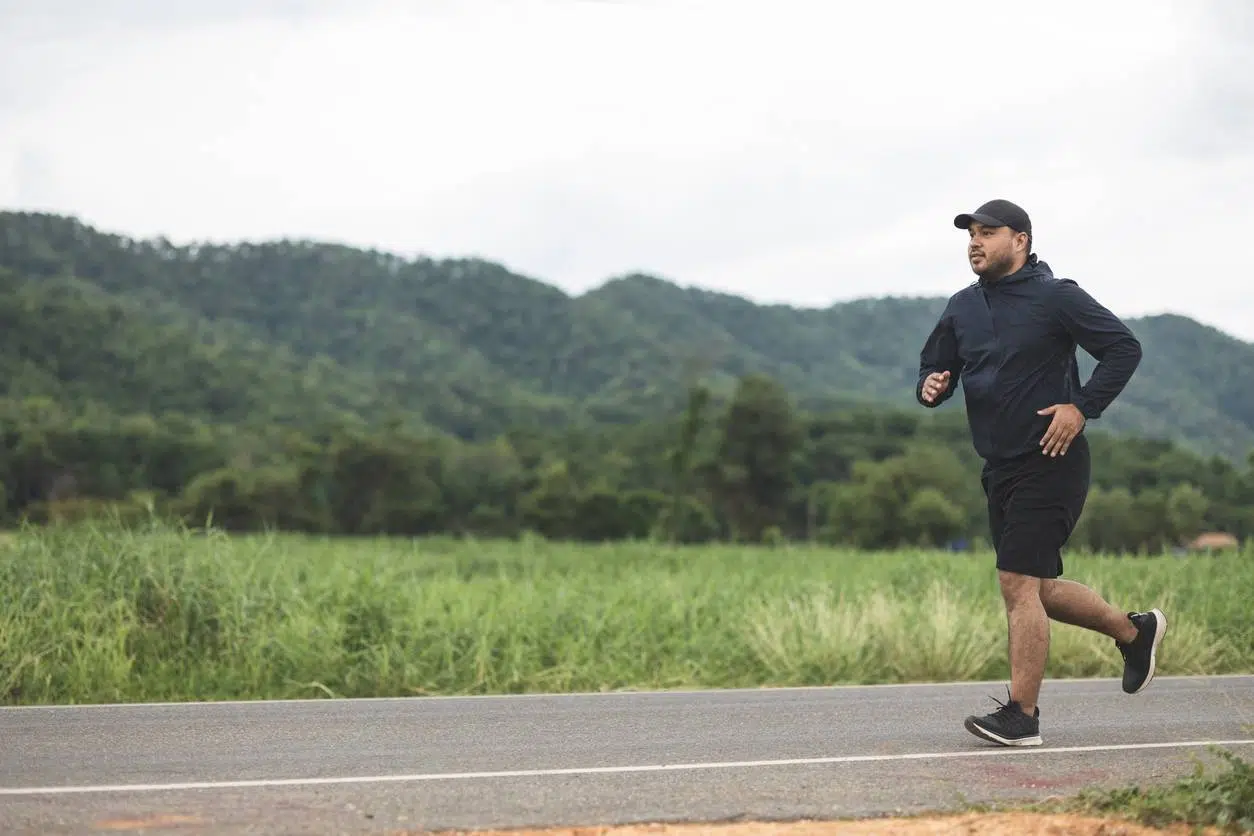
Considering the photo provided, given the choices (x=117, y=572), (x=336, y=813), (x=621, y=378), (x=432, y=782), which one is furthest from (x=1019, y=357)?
(x=621, y=378)

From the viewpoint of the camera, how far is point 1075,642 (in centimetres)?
1135

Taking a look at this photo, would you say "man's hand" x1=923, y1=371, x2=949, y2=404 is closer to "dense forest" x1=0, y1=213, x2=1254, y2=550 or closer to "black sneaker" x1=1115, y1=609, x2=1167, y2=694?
"black sneaker" x1=1115, y1=609, x2=1167, y2=694

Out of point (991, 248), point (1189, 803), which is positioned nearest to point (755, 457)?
point (991, 248)

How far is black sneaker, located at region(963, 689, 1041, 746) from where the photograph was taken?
652cm

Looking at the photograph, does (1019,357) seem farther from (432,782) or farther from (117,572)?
(117,572)

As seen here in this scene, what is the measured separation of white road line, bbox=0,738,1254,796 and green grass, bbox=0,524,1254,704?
3831 mm

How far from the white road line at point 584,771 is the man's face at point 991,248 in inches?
89.5

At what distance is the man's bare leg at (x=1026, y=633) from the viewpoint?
256 inches

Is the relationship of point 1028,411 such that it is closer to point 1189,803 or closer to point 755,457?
point 1189,803

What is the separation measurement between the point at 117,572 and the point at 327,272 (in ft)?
550

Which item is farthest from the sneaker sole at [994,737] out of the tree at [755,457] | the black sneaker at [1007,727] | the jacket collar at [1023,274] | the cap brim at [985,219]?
the tree at [755,457]

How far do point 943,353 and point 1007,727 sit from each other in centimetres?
182

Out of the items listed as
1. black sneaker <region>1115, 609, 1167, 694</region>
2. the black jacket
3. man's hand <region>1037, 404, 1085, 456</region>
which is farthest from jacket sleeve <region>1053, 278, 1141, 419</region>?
black sneaker <region>1115, 609, 1167, 694</region>

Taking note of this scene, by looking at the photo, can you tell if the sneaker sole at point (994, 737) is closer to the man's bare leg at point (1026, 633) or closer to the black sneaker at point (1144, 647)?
the man's bare leg at point (1026, 633)
